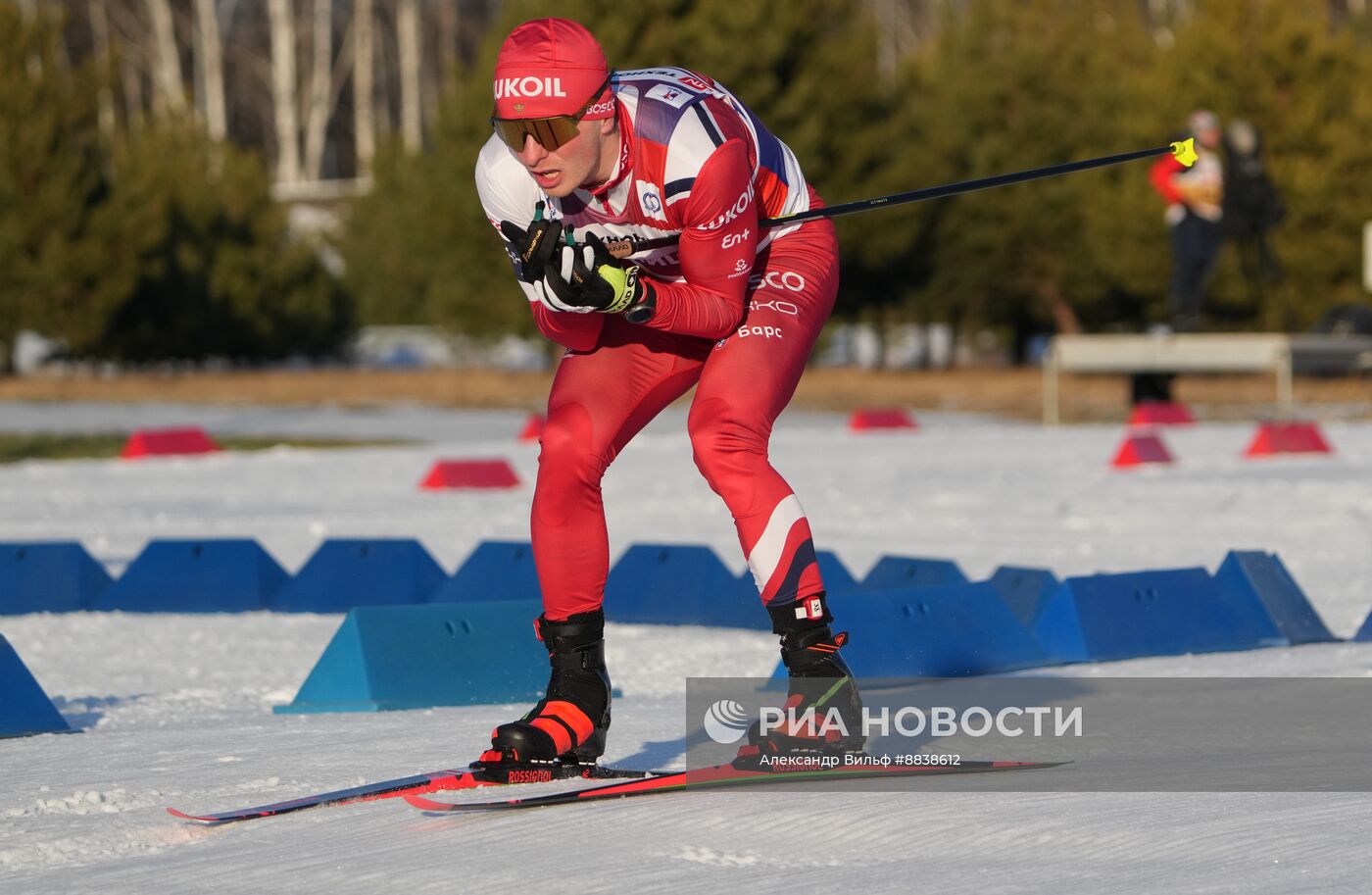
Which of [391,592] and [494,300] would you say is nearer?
[391,592]

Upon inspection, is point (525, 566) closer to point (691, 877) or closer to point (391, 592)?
point (391, 592)

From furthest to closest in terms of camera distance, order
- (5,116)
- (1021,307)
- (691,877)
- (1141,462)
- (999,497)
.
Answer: (1021,307)
(5,116)
(1141,462)
(999,497)
(691,877)

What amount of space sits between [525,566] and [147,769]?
11.4 ft

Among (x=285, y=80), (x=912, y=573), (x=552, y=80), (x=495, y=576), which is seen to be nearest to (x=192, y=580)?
(x=495, y=576)

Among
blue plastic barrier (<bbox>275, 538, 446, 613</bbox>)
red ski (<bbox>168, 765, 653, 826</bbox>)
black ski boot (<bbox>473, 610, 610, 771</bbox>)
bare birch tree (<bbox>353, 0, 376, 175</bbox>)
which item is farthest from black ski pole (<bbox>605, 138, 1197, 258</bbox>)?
bare birch tree (<bbox>353, 0, 376, 175</bbox>)

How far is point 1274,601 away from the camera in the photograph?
7.36 metres

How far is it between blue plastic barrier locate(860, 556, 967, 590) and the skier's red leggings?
2986mm

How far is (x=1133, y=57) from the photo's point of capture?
144 feet

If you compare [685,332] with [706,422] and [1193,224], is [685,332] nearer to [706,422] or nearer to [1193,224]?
[706,422]

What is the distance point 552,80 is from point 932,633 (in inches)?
104

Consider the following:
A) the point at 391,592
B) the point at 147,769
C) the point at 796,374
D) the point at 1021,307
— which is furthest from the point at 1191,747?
the point at 1021,307

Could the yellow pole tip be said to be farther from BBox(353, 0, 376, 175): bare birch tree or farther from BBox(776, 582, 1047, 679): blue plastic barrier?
BBox(353, 0, 376, 175): bare birch tree

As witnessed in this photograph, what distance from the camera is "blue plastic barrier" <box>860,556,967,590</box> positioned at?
7.75m

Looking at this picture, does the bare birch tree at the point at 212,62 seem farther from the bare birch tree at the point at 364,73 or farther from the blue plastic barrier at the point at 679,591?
the blue plastic barrier at the point at 679,591
